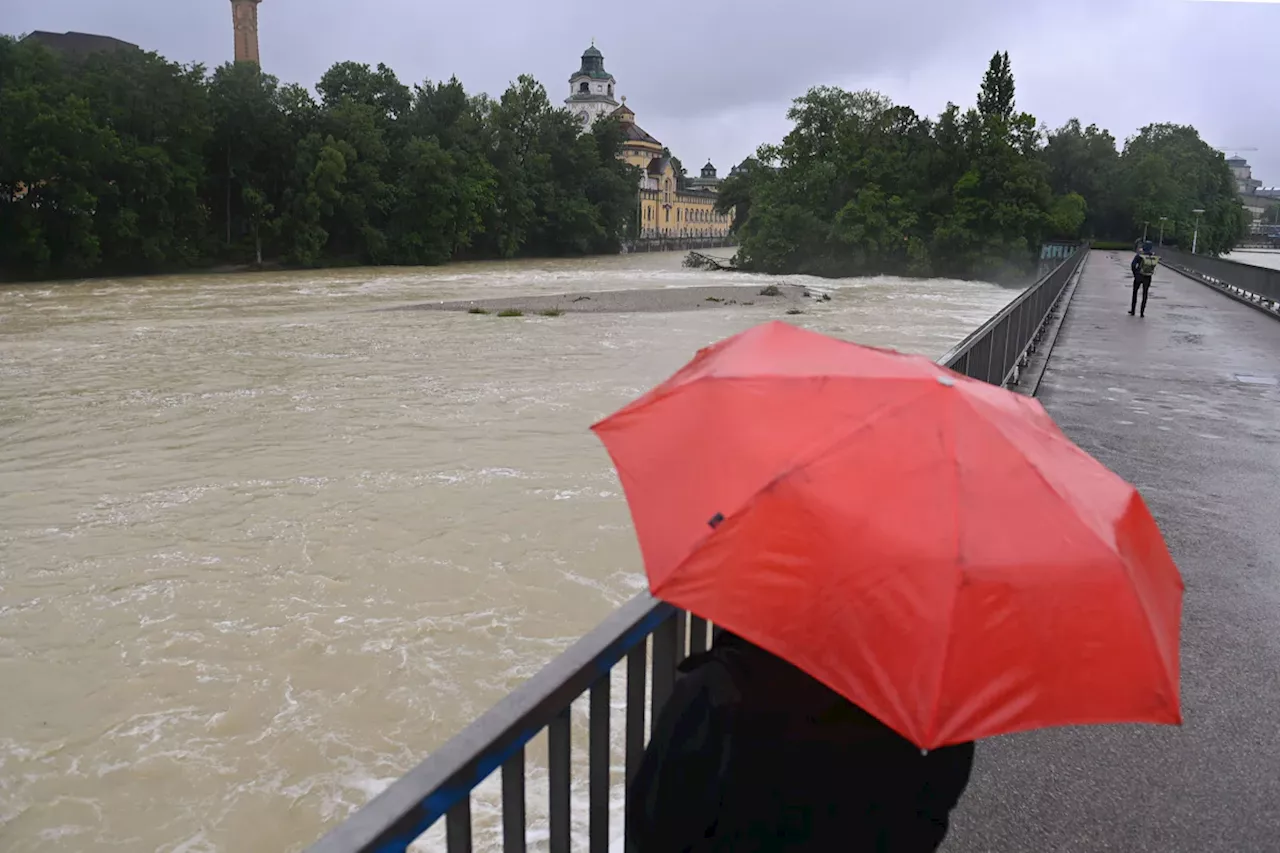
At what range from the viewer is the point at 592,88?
125 m

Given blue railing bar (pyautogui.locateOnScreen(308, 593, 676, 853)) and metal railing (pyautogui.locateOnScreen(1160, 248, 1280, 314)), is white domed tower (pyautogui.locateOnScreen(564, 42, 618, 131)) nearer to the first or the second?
metal railing (pyautogui.locateOnScreen(1160, 248, 1280, 314))

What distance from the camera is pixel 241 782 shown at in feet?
19.0

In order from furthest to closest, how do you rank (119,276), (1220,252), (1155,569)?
(1220,252)
(119,276)
(1155,569)

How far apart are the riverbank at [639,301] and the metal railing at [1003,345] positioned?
65.3 ft

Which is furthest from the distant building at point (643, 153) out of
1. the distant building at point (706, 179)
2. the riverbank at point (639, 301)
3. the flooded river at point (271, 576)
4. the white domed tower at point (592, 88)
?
the flooded river at point (271, 576)

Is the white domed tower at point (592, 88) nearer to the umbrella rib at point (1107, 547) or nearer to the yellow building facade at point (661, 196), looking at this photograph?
the yellow building facade at point (661, 196)

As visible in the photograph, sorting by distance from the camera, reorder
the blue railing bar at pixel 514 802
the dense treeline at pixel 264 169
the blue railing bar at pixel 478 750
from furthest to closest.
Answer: the dense treeline at pixel 264 169
the blue railing bar at pixel 514 802
the blue railing bar at pixel 478 750

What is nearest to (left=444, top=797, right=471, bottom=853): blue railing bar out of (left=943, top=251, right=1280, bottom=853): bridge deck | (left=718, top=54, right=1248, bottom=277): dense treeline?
(left=943, top=251, right=1280, bottom=853): bridge deck

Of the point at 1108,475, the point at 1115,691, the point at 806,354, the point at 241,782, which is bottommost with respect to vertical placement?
the point at 241,782

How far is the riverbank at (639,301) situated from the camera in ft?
113

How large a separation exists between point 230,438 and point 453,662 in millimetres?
8068

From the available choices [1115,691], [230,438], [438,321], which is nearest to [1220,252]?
[438,321]

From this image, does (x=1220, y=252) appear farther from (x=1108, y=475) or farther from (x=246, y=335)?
(x=1108, y=475)

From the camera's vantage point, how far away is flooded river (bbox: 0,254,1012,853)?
584cm
